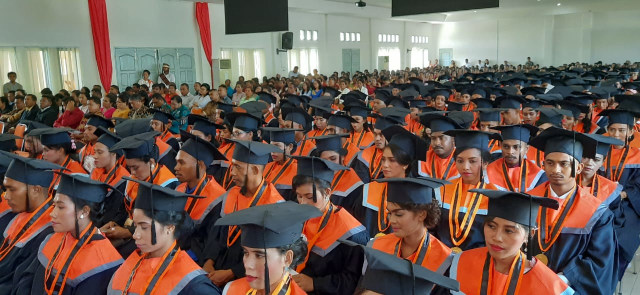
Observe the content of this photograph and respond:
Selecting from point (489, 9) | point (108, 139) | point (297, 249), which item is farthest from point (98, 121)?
point (489, 9)

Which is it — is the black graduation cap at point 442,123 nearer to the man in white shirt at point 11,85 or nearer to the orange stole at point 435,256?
the orange stole at point 435,256

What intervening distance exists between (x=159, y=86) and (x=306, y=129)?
7677mm

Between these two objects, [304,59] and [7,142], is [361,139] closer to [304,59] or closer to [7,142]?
[7,142]

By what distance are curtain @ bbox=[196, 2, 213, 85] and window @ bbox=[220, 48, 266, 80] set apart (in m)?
0.95

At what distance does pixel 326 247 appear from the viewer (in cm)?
330

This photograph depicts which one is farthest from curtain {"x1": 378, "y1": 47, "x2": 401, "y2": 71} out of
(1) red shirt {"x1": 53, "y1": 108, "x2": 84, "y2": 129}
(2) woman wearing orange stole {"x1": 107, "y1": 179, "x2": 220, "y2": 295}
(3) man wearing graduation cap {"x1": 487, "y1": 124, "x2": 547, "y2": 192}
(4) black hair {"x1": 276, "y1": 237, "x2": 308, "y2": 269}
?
(4) black hair {"x1": 276, "y1": 237, "x2": 308, "y2": 269}

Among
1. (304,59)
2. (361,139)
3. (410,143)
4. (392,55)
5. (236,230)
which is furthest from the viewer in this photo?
(392,55)

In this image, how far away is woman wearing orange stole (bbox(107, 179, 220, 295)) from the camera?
108 inches

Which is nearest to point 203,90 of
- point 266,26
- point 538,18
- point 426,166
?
point 266,26

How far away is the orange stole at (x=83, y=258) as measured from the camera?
3.08 m

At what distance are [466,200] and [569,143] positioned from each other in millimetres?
805

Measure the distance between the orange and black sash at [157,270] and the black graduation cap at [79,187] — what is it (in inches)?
24.5

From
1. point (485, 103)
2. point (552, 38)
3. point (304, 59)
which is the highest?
point (552, 38)

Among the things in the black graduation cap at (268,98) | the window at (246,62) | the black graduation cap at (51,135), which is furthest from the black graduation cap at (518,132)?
the window at (246,62)
